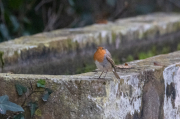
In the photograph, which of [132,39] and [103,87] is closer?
[103,87]

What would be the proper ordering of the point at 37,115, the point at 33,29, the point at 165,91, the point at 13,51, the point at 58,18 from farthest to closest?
the point at 58,18 → the point at 33,29 → the point at 13,51 → the point at 165,91 → the point at 37,115

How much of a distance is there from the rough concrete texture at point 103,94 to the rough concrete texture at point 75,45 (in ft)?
2.79

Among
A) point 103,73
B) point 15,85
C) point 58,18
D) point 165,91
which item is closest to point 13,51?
point 15,85

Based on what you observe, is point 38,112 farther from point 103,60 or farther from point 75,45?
point 75,45

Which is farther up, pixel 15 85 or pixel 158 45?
pixel 15 85

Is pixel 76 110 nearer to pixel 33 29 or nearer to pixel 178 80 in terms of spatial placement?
pixel 178 80

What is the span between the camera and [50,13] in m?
5.57

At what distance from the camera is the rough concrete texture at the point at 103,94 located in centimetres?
205

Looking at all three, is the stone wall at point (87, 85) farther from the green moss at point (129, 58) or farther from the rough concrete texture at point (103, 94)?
the green moss at point (129, 58)

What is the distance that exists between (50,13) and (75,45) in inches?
83.6

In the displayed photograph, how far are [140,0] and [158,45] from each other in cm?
332

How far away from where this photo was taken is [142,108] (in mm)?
2309

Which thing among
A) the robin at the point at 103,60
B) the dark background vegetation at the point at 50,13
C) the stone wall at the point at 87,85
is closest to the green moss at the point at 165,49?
the dark background vegetation at the point at 50,13

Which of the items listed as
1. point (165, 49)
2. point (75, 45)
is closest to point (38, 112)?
→ point (75, 45)
